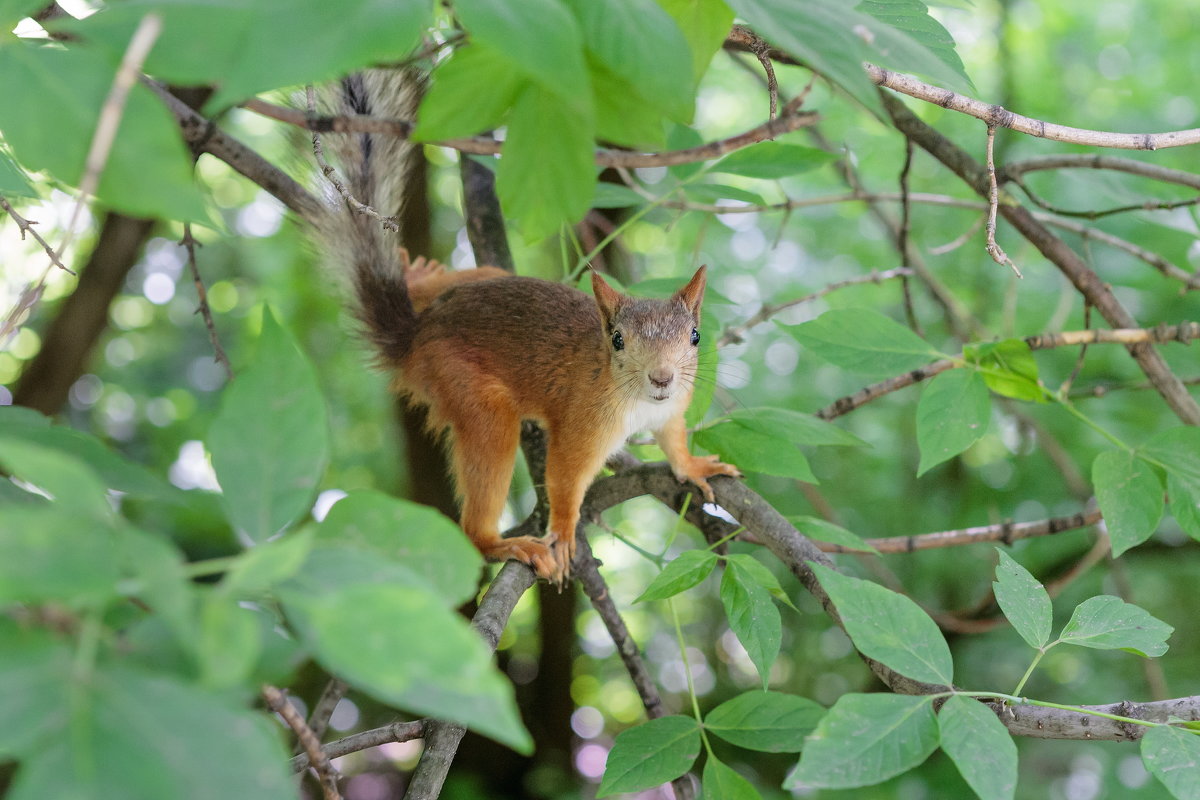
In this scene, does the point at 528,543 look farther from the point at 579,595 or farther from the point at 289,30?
the point at 579,595

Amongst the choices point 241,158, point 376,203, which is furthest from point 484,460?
point 241,158

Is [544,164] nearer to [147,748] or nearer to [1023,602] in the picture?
[147,748]

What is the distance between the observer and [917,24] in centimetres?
69

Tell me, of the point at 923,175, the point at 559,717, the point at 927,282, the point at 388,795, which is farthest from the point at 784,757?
the point at 927,282

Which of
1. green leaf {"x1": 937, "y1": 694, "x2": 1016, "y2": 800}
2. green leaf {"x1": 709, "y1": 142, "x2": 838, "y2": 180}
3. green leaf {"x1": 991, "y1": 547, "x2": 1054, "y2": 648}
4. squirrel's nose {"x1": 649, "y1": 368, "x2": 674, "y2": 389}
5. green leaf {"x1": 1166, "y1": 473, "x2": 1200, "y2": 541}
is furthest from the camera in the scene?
→ squirrel's nose {"x1": 649, "y1": 368, "x2": 674, "y2": 389}

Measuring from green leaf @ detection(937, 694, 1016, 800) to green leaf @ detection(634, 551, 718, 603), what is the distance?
0.27 meters

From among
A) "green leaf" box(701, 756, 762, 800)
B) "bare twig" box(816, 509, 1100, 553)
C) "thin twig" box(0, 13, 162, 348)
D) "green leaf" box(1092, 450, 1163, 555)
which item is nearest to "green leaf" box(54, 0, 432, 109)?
"thin twig" box(0, 13, 162, 348)

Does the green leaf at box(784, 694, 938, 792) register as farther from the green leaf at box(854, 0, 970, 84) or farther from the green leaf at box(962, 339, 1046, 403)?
the green leaf at box(962, 339, 1046, 403)

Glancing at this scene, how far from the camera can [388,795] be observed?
3840mm

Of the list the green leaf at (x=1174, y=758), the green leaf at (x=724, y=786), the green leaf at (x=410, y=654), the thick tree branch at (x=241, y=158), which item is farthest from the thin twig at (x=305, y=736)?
the thick tree branch at (x=241, y=158)

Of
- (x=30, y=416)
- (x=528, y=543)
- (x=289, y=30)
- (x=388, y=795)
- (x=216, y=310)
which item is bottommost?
(x=388, y=795)

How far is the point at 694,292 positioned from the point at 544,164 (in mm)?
872

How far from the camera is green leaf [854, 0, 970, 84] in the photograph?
672mm

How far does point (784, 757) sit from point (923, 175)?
2102mm
